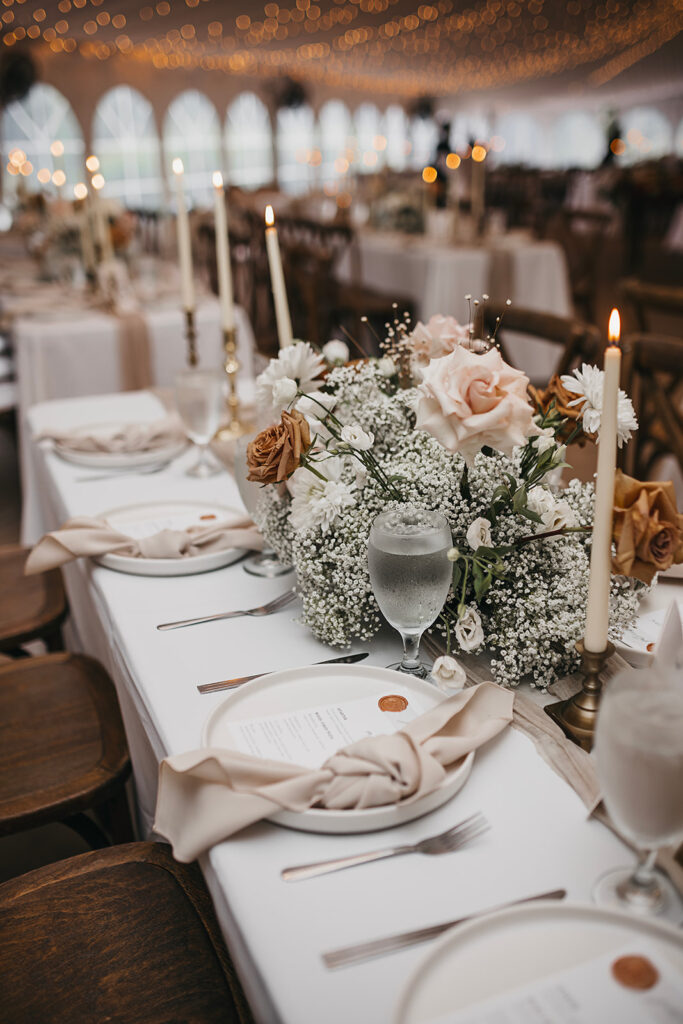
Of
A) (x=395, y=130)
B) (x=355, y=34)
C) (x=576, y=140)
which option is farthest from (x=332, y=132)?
(x=576, y=140)

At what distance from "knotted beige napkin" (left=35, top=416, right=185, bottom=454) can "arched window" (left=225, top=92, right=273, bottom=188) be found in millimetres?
13493

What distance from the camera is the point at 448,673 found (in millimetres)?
924

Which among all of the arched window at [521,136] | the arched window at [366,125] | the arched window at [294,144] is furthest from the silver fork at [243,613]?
the arched window at [521,136]

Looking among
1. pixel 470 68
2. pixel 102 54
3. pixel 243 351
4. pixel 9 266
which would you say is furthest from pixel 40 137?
pixel 243 351

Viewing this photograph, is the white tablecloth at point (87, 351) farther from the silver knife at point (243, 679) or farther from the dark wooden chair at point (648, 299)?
the silver knife at point (243, 679)

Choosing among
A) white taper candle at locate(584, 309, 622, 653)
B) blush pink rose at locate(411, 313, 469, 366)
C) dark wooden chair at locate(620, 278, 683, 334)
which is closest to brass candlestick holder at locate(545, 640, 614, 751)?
white taper candle at locate(584, 309, 622, 653)

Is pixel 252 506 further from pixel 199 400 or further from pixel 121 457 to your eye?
pixel 121 457

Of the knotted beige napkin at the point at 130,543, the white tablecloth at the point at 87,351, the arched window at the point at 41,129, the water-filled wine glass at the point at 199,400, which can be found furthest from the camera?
the arched window at the point at 41,129

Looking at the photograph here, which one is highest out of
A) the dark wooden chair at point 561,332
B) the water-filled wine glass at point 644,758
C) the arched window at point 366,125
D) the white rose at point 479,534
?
the arched window at point 366,125

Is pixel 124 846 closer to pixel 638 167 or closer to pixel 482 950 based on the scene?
pixel 482 950

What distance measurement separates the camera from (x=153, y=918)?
1021 mm

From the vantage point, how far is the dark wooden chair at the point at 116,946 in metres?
0.91

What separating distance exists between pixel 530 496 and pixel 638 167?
1136 cm

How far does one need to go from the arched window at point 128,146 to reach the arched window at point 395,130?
18.7 feet
